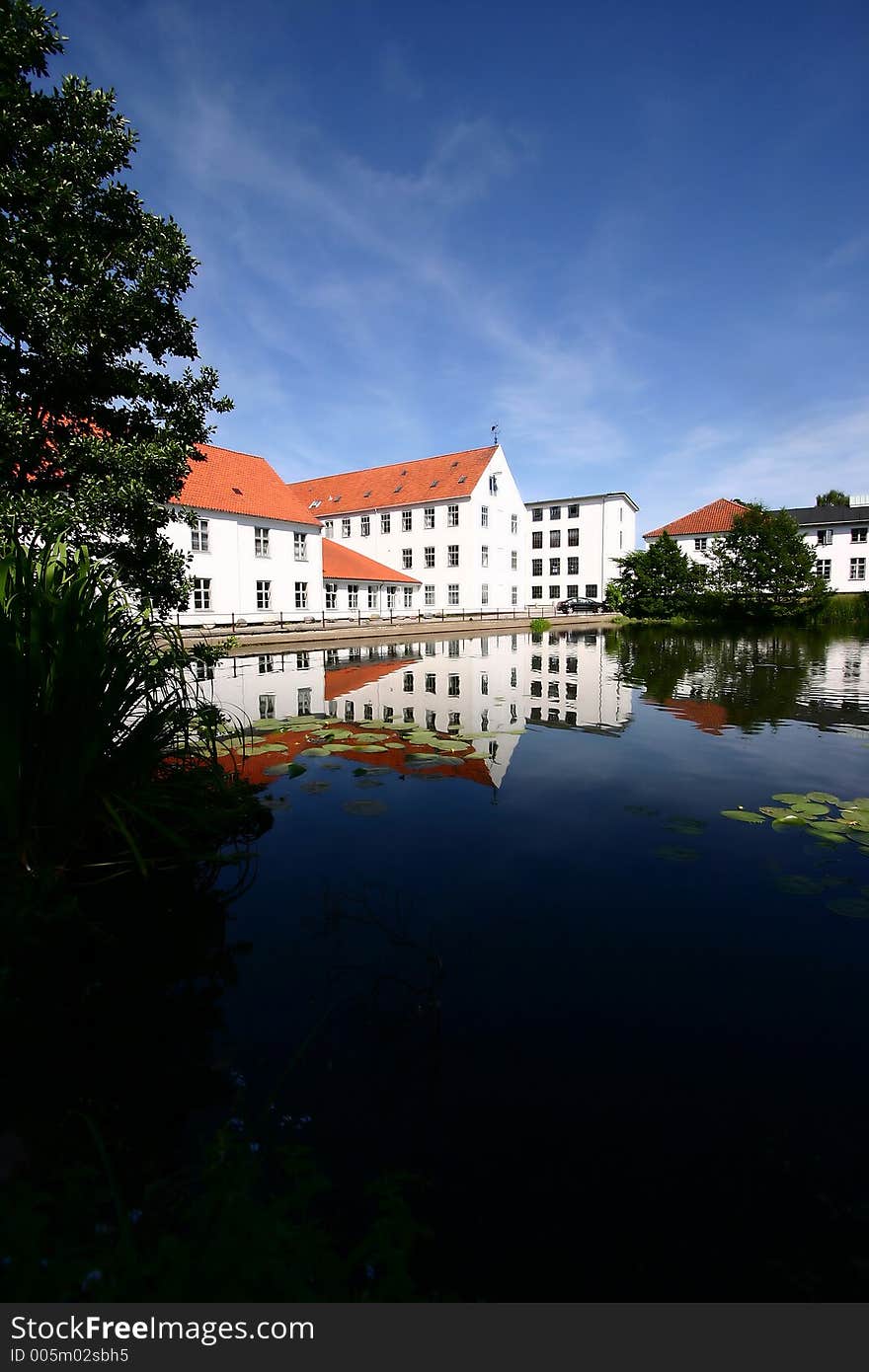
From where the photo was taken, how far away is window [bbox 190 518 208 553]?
31.1 m

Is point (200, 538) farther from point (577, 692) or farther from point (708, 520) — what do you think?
point (708, 520)

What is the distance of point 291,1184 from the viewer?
6.68 feet

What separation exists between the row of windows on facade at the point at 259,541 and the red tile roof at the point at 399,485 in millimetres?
16198

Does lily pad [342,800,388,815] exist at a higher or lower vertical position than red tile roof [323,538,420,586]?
lower

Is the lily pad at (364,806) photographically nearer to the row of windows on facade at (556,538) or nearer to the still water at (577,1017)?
the still water at (577,1017)

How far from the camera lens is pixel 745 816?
5.69 m

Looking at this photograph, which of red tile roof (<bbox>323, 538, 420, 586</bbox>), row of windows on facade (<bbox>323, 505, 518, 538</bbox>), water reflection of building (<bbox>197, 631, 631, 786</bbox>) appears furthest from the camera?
row of windows on facade (<bbox>323, 505, 518, 538</bbox>)

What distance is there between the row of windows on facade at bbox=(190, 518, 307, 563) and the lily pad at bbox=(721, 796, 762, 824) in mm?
26615

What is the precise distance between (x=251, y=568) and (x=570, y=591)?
39935mm

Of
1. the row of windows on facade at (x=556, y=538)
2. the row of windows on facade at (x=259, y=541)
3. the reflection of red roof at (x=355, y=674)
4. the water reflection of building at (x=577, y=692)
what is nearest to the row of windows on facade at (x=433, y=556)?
the row of windows on facade at (x=259, y=541)

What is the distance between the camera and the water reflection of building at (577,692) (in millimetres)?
10828

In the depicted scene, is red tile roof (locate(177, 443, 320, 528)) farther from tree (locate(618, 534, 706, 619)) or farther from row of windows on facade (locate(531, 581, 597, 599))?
row of windows on facade (locate(531, 581, 597, 599))

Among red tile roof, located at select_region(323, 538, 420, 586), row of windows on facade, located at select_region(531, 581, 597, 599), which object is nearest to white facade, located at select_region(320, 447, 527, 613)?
red tile roof, located at select_region(323, 538, 420, 586)

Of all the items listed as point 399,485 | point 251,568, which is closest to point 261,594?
point 251,568
